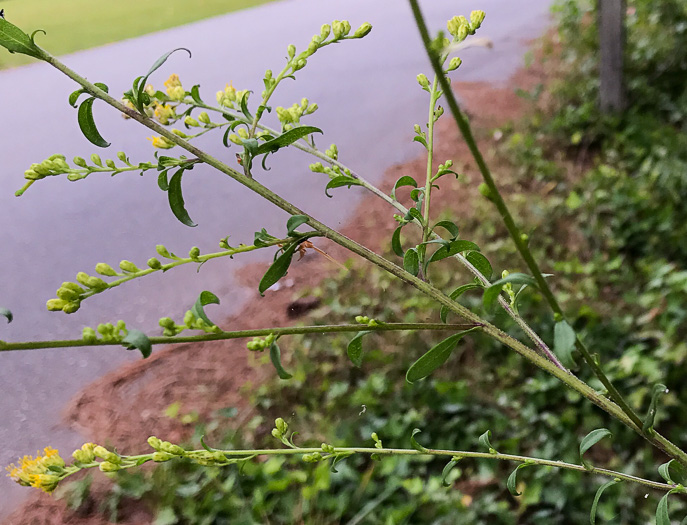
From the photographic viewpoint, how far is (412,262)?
34cm

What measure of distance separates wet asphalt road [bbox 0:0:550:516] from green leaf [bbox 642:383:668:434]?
0.51 meters

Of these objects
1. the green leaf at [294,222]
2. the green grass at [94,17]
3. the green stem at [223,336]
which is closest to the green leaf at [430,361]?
the green stem at [223,336]

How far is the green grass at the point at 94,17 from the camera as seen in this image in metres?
0.78

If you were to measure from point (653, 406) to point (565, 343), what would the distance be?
0.30ft

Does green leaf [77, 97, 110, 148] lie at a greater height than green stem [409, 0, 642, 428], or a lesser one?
greater

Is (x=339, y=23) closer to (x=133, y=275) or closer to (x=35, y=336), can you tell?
(x=133, y=275)

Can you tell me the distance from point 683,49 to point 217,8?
1729 millimetres

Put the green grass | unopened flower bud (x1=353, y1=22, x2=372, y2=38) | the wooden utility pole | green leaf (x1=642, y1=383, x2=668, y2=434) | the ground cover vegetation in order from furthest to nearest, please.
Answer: the wooden utility pole
the ground cover vegetation
the green grass
unopened flower bud (x1=353, y1=22, x2=372, y2=38)
green leaf (x1=642, y1=383, x2=668, y2=434)

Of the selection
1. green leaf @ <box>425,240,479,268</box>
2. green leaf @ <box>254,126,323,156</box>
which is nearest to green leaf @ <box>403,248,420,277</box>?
green leaf @ <box>425,240,479,268</box>

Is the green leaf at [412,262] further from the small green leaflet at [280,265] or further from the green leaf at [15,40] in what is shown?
the green leaf at [15,40]

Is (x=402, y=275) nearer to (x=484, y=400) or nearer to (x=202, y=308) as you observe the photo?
(x=202, y=308)

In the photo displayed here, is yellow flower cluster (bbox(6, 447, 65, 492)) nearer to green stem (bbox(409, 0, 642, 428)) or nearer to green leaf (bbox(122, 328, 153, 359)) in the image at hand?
green leaf (bbox(122, 328, 153, 359))

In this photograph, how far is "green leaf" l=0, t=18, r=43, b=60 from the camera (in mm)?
280

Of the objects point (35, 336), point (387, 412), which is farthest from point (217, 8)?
point (387, 412)
